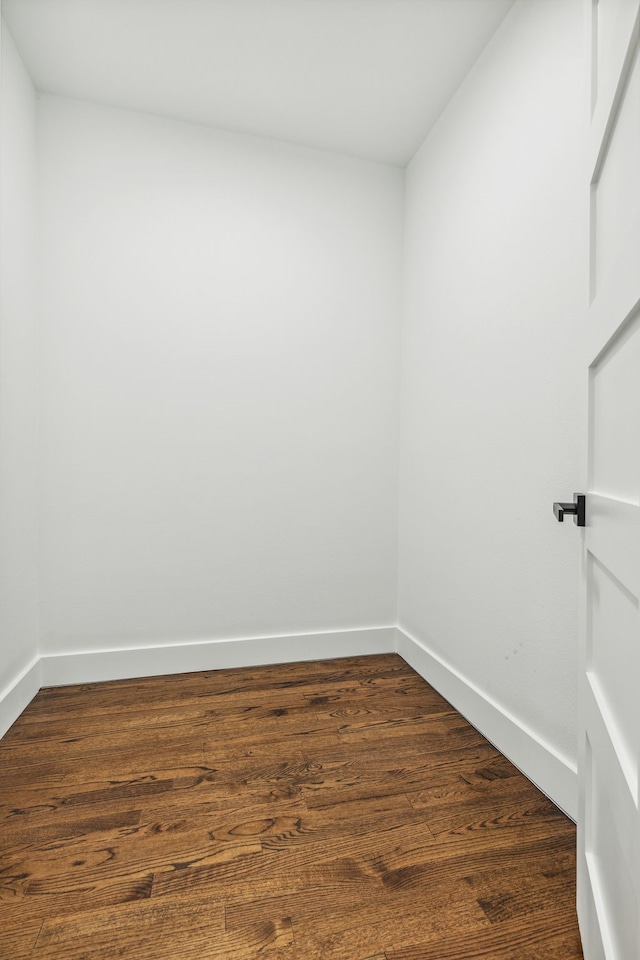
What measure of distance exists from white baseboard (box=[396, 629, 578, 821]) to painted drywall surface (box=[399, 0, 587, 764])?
0.11 ft

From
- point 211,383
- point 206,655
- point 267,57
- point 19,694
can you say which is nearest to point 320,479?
point 211,383

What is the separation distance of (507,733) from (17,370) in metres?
2.19

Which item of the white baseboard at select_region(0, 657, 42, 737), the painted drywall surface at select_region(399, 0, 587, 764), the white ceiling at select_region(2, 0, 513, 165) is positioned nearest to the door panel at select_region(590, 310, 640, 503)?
the painted drywall surface at select_region(399, 0, 587, 764)

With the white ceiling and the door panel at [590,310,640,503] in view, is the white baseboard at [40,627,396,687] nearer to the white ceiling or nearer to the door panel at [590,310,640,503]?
the door panel at [590,310,640,503]

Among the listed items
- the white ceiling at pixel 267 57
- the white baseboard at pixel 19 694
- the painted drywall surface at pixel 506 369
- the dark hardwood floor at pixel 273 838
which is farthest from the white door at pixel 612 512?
the white baseboard at pixel 19 694

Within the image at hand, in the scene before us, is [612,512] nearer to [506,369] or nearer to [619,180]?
[619,180]

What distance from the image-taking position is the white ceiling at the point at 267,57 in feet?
5.73

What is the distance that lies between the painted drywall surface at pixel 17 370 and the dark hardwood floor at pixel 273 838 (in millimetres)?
393

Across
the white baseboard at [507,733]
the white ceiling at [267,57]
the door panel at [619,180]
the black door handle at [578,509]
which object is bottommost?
the white baseboard at [507,733]

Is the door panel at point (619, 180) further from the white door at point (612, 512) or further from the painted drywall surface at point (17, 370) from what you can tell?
the painted drywall surface at point (17, 370)

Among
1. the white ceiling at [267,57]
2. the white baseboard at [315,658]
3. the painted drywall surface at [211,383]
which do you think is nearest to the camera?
the white baseboard at [315,658]

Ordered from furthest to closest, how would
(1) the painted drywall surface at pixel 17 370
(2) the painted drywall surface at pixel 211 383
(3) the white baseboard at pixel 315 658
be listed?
(2) the painted drywall surface at pixel 211 383 < (1) the painted drywall surface at pixel 17 370 < (3) the white baseboard at pixel 315 658

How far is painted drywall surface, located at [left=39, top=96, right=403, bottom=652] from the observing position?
7.29 feet

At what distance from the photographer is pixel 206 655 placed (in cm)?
239
